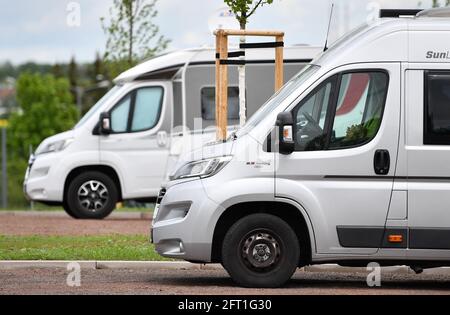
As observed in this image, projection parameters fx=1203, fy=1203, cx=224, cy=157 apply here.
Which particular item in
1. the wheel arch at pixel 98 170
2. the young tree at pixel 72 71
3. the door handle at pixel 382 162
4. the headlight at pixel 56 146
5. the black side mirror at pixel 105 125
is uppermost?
the young tree at pixel 72 71

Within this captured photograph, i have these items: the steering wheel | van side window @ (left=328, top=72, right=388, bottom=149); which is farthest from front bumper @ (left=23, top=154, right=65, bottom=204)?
van side window @ (left=328, top=72, right=388, bottom=149)

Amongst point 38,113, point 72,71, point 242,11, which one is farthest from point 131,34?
point 72,71

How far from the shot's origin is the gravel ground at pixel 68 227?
17859 mm

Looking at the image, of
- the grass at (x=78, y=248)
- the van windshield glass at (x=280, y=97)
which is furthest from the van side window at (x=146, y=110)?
the van windshield glass at (x=280, y=97)

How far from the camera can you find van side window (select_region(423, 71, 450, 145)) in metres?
11.3

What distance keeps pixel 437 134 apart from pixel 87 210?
1120 cm

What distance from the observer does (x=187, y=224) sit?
36.9 ft

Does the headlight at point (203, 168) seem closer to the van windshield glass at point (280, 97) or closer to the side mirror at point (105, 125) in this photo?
the van windshield glass at point (280, 97)

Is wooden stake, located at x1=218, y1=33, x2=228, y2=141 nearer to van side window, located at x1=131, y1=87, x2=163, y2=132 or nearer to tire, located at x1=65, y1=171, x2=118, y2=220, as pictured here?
van side window, located at x1=131, y1=87, x2=163, y2=132

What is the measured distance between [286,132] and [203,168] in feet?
2.85

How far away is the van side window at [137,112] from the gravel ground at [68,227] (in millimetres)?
1708

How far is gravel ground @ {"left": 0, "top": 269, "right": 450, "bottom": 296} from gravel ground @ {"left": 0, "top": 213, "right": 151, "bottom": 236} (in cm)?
455

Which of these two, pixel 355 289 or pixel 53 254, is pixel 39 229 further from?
pixel 355 289

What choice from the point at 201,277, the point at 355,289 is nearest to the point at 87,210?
the point at 201,277
